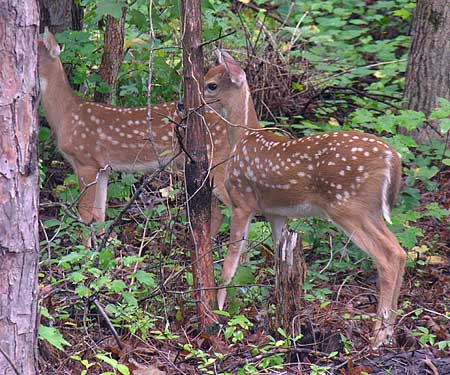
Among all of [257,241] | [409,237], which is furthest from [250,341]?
[409,237]

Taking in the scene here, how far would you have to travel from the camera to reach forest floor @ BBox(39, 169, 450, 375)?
16.8 ft

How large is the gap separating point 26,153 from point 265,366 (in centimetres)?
193


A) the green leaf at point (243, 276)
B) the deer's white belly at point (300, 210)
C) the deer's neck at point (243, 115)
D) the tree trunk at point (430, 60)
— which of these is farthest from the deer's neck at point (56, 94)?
the tree trunk at point (430, 60)

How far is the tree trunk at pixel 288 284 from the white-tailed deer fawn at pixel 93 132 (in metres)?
2.82

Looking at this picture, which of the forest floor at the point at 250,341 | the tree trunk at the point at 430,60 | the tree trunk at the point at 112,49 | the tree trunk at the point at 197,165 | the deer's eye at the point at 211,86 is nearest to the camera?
the forest floor at the point at 250,341

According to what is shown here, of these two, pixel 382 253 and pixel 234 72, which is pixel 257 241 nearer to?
pixel 382 253

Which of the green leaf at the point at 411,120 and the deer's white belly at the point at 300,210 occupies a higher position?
the green leaf at the point at 411,120

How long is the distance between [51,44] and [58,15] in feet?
2.46

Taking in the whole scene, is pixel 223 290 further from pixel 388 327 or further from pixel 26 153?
pixel 26 153

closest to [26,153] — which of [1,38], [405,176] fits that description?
[1,38]

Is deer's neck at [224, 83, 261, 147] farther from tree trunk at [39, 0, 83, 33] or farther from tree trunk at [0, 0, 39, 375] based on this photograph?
tree trunk at [0, 0, 39, 375]

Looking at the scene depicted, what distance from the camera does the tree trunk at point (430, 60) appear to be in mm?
8953

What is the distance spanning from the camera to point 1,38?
378 cm

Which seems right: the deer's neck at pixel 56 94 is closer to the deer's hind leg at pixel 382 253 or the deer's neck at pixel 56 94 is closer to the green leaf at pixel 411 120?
the green leaf at pixel 411 120
